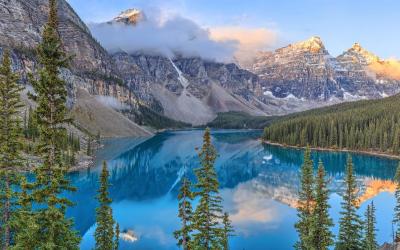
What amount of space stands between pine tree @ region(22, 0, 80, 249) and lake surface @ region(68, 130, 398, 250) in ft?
116

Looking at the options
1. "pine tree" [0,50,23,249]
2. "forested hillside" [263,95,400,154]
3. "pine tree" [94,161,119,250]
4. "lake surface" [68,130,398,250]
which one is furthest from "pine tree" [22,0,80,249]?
"forested hillside" [263,95,400,154]

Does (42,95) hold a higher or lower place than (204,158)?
higher

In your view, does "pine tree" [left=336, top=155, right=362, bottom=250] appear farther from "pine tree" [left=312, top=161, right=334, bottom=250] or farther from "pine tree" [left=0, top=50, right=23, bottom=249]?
"pine tree" [left=0, top=50, right=23, bottom=249]

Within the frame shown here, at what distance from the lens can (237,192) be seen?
102312 millimetres

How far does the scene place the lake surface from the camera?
64344 mm

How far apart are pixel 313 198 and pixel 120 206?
56.8 meters

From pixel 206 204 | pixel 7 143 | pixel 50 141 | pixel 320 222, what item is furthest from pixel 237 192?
pixel 50 141

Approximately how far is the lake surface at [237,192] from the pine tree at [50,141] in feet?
116

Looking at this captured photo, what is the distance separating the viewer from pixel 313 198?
121 ft

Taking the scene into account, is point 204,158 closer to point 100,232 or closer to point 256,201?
point 100,232

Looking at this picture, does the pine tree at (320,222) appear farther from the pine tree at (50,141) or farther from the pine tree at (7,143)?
the pine tree at (7,143)

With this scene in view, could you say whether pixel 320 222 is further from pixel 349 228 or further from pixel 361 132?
pixel 361 132

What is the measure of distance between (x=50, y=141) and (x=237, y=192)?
269 ft

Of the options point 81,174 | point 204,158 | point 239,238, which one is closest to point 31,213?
point 204,158
